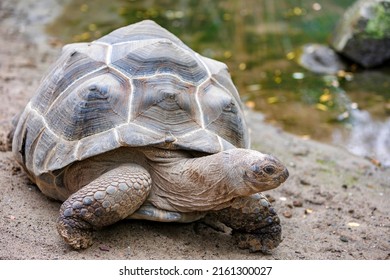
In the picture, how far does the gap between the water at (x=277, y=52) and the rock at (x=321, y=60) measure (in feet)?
0.48

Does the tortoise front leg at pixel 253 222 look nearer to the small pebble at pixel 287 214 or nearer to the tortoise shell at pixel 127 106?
the tortoise shell at pixel 127 106

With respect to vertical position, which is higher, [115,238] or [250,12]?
[115,238]

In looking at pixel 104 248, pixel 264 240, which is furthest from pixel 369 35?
pixel 104 248

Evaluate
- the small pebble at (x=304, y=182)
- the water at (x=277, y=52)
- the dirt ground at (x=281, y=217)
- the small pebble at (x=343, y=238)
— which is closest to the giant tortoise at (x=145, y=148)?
the dirt ground at (x=281, y=217)

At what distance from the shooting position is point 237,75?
777cm

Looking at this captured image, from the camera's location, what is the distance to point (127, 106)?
11.9 feet

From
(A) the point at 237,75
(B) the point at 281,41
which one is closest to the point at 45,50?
(A) the point at 237,75

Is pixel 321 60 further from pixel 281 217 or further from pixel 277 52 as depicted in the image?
pixel 281 217

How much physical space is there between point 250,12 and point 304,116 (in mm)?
4105

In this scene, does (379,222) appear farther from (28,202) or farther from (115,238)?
(28,202)

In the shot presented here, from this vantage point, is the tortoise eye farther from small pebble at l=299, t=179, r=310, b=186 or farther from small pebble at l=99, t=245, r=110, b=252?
small pebble at l=299, t=179, r=310, b=186

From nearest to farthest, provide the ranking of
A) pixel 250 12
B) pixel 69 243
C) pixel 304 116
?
pixel 69 243 < pixel 304 116 < pixel 250 12

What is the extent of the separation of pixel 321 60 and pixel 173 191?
A: 5.27 metres

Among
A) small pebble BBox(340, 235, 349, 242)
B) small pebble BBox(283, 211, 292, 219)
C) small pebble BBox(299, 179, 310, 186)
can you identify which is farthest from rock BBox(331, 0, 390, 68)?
small pebble BBox(340, 235, 349, 242)
